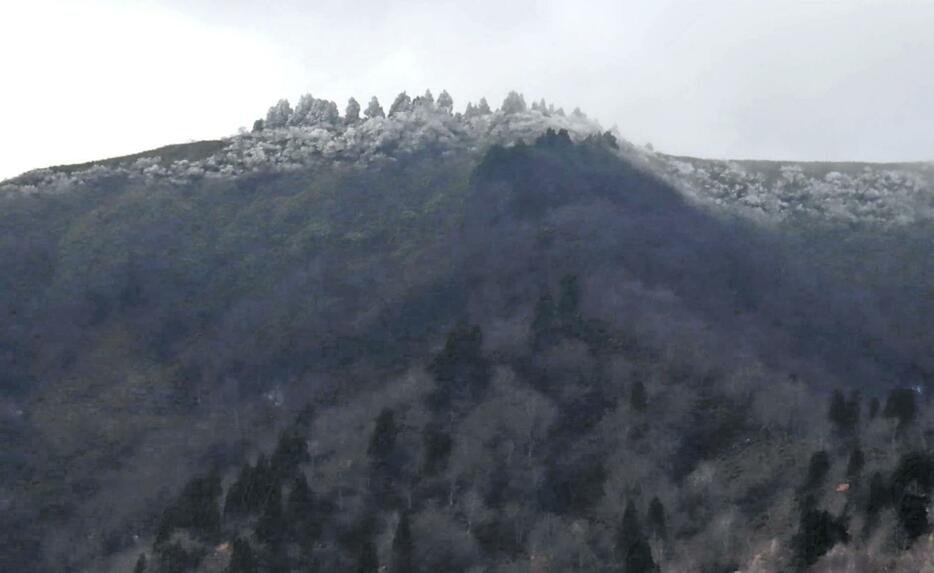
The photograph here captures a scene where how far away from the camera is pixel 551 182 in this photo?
488 feet

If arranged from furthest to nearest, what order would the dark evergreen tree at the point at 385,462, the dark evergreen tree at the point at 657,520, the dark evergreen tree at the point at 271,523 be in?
the dark evergreen tree at the point at 385,462 → the dark evergreen tree at the point at 271,523 → the dark evergreen tree at the point at 657,520

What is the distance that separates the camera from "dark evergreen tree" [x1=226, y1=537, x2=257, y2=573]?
269 feet

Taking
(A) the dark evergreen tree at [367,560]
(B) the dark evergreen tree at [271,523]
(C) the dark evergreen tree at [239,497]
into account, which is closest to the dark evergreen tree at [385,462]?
(A) the dark evergreen tree at [367,560]

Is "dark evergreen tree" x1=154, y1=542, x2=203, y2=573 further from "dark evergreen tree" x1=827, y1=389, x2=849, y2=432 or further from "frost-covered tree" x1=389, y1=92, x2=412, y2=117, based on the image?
"frost-covered tree" x1=389, y1=92, x2=412, y2=117

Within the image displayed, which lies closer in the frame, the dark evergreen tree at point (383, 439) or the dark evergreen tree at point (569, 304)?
the dark evergreen tree at point (383, 439)

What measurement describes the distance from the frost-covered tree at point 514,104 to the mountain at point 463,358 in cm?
1100

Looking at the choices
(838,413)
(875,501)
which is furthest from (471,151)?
(875,501)

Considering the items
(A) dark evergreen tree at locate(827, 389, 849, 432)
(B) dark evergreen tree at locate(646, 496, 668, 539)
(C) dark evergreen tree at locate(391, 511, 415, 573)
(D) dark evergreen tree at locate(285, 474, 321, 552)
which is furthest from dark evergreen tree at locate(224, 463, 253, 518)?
(A) dark evergreen tree at locate(827, 389, 849, 432)

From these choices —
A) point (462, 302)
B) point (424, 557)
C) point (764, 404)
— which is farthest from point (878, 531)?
point (462, 302)

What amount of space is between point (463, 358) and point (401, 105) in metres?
84.4

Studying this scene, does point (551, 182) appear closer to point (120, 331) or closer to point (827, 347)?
point (827, 347)

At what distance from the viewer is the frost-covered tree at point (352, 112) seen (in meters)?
181

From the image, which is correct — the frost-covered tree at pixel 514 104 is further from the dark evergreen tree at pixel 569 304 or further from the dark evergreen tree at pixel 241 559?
the dark evergreen tree at pixel 241 559

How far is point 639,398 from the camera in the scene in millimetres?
100875
